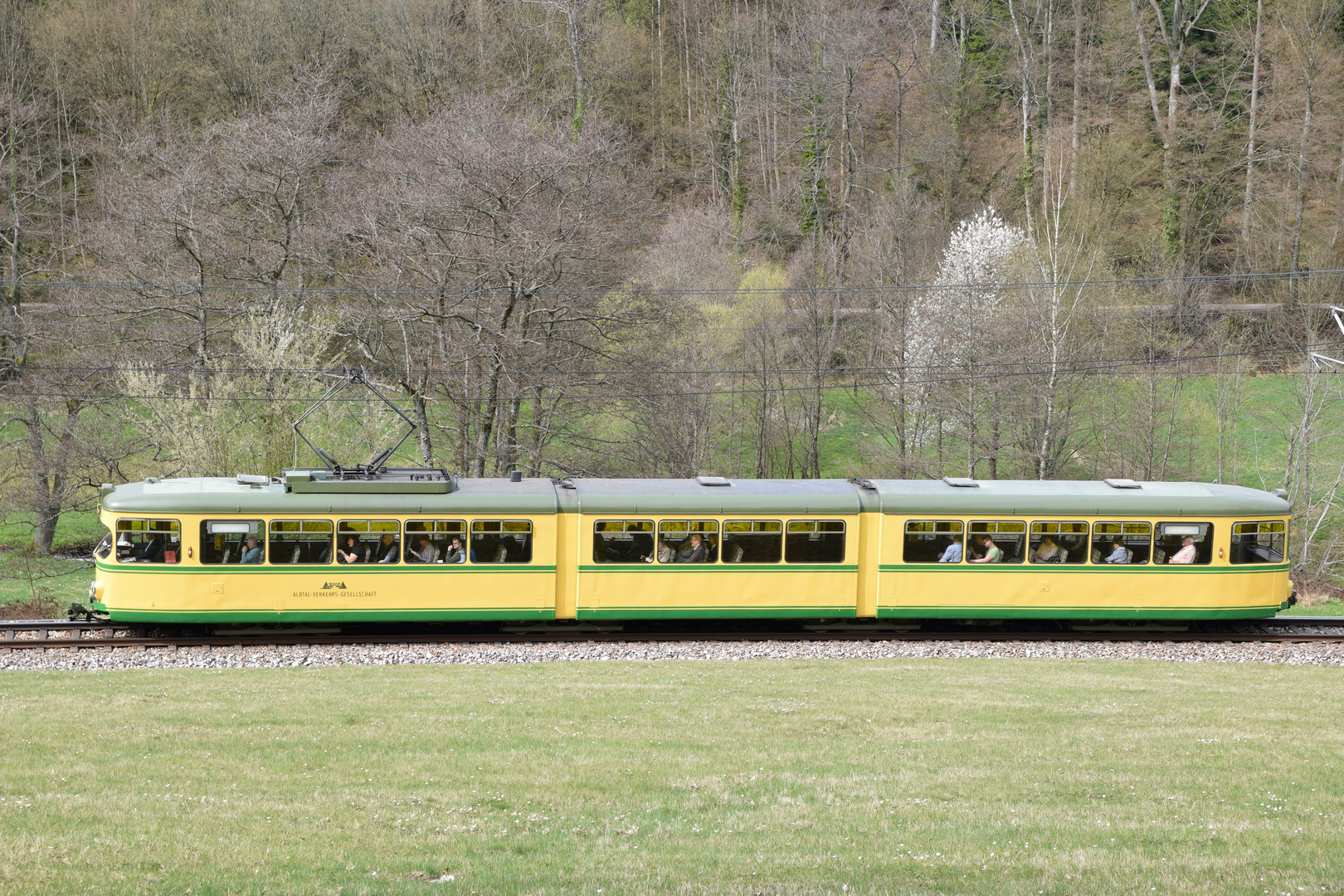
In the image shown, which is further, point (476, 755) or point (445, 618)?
point (445, 618)

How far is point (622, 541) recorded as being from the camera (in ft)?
59.1

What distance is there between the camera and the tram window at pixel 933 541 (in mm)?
18438

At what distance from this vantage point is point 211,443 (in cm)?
2744

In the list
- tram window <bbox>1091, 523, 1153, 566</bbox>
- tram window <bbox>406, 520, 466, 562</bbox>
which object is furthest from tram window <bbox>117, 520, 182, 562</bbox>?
tram window <bbox>1091, 523, 1153, 566</bbox>

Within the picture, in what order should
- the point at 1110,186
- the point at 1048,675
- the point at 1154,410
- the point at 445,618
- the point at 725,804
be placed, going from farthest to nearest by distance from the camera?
the point at 1110,186 < the point at 1154,410 < the point at 445,618 < the point at 1048,675 < the point at 725,804

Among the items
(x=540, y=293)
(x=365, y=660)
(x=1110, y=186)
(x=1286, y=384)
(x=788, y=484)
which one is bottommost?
(x=365, y=660)

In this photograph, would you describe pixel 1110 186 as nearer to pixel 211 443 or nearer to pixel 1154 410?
pixel 1154 410

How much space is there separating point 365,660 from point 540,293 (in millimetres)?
17853

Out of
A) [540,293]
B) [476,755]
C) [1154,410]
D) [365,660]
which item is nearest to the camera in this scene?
[476,755]

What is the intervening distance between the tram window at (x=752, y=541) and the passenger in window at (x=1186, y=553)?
6718 mm

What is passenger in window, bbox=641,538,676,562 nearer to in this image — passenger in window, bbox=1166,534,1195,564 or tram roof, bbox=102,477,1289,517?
tram roof, bbox=102,477,1289,517

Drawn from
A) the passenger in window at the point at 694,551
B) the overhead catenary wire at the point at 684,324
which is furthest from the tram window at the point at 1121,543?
the overhead catenary wire at the point at 684,324

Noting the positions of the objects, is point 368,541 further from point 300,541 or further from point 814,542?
point 814,542

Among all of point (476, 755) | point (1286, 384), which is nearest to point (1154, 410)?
point (1286, 384)
